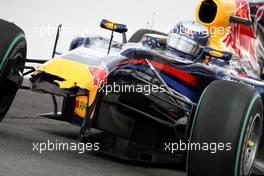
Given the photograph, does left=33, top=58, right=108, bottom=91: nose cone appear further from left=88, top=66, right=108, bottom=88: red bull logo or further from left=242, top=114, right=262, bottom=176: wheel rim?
left=242, top=114, right=262, bottom=176: wheel rim

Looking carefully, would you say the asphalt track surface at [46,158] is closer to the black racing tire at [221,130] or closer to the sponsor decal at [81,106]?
the sponsor decal at [81,106]

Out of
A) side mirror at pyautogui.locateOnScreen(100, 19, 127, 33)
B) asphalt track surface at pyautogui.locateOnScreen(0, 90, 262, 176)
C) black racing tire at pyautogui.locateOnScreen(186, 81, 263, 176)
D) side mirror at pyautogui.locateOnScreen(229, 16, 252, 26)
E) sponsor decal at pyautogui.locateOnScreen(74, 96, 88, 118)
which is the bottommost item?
asphalt track surface at pyautogui.locateOnScreen(0, 90, 262, 176)

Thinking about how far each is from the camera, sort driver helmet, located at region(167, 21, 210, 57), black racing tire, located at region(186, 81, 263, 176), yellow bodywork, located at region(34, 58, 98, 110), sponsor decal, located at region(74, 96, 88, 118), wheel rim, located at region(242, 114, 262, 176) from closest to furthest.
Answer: black racing tire, located at region(186, 81, 263, 176) < wheel rim, located at region(242, 114, 262, 176) < yellow bodywork, located at region(34, 58, 98, 110) < sponsor decal, located at region(74, 96, 88, 118) < driver helmet, located at region(167, 21, 210, 57)

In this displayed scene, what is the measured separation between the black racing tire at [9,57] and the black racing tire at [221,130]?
6.38 ft

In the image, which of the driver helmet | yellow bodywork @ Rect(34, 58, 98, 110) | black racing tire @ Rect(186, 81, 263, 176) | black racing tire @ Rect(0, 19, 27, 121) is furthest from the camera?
the driver helmet

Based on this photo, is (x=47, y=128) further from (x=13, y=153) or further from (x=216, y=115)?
(x=216, y=115)

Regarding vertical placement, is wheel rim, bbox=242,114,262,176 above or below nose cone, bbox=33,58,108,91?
below

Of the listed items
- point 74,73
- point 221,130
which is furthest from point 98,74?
point 221,130

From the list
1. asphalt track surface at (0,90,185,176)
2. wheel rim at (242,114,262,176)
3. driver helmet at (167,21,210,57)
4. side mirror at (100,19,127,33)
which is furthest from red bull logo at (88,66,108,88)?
wheel rim at (242,114,262,176)

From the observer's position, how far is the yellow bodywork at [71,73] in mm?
6746

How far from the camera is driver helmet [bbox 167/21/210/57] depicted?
7879 millimetres

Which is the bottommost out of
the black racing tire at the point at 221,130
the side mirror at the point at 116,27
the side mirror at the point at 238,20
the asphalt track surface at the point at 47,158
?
the asphalt track surface at the point at 47,158

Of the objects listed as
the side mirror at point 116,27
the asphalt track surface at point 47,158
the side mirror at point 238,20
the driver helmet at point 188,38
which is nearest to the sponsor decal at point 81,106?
the asphalt track surface at point 47,158

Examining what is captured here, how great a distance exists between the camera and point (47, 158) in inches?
255
